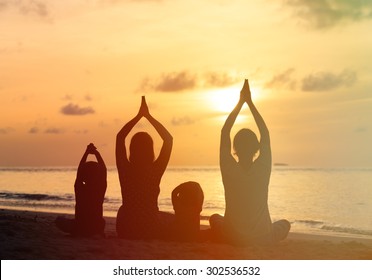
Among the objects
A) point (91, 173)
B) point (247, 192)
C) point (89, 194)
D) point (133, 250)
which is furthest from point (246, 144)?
point (89, 194)

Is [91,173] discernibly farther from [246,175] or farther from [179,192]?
[246,175]

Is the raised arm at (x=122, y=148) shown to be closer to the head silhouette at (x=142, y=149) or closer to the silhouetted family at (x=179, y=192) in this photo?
the silhouetted family at (x=179, y=192)

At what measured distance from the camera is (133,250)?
909 cm

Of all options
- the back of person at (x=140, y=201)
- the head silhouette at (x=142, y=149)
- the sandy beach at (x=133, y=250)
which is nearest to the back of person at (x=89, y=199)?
the sandy beach at (x=133, y=250)

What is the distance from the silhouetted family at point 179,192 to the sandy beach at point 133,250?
26cm

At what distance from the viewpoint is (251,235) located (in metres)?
9.76

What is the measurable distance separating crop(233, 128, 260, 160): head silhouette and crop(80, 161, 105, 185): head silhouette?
7.96 feet

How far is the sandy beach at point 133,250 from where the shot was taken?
858cm

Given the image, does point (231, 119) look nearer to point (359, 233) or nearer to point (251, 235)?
point (251, 235)

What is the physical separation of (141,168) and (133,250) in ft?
4.53

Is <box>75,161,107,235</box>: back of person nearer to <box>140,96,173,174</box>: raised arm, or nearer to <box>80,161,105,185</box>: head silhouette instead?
<box>80,161,105,185</box>: head silhouette
